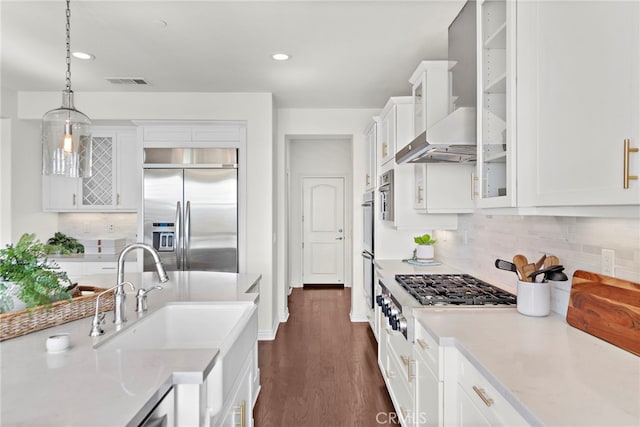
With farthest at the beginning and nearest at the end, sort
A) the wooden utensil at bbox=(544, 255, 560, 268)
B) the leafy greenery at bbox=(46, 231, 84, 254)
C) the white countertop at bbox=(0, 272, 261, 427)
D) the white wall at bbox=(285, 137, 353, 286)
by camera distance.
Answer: the white wall at bbox=(285, 137, 353, 286), the leafy greenery at bbox=(46, 231, 84, 254), the wooden utensil at bbox=(544, 255, 560, 268), the white countertop at bbox=(0, 272, 261, 427)

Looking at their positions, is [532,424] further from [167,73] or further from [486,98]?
[167,73]

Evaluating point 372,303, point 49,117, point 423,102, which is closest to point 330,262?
point 372,303

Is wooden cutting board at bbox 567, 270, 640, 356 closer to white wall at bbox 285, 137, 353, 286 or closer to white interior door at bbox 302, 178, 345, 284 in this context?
white wall at bbox 285, 137, 353, 286

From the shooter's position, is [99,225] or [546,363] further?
[99,225]

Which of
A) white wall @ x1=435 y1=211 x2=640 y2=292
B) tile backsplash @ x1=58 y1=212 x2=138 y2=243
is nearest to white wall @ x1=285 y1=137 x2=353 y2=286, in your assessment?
tile backsplash @ x1=58 y1=212 x2=138 y2=243

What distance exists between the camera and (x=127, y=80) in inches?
150

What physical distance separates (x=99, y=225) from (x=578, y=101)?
5.23m

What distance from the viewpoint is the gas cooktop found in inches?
79.3

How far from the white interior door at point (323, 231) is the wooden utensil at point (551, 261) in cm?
517

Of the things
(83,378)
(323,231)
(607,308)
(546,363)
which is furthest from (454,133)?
(323,231)

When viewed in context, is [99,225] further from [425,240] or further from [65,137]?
[425,240]

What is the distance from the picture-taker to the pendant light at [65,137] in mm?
2377

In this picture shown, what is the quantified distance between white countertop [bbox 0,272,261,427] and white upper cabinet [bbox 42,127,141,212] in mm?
3375

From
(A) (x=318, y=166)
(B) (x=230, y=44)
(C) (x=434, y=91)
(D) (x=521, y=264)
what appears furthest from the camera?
(A) (x=318, y=166)
